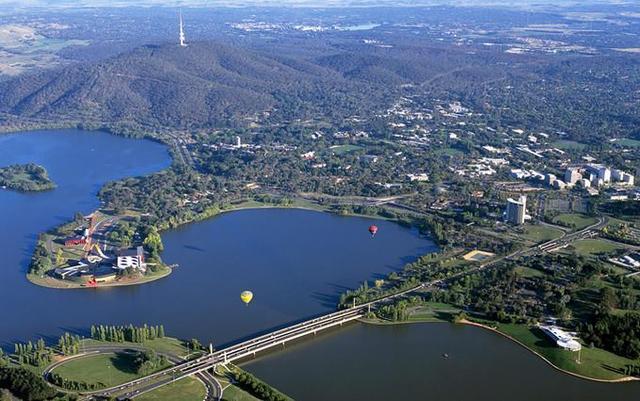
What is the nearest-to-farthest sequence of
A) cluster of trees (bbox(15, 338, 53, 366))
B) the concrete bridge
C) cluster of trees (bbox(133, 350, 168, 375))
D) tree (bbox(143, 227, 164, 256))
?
1. the concrete bridge
2. cluster of trees (bbox(133, 350, 168, 375))
3. cluster of trees (bbox(15, 338, 53, 366))
4. tree (bbox(143, 227, 164, 256))

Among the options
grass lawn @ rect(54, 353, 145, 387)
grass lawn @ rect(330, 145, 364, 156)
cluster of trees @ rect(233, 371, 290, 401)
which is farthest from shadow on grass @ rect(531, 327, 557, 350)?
grass lawn @ rect(330, 145, 364, 156)

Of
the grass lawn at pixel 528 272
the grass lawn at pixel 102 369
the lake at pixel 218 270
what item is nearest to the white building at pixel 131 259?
the lake at pixel 218 270

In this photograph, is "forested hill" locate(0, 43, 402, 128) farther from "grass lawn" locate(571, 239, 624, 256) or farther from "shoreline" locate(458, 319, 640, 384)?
"shoreline" locate(458, 319, 640, 384)

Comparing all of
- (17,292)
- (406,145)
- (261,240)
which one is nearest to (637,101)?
(406,145)

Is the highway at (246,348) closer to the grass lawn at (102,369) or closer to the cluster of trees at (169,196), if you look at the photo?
the grass lawn at (102,369)

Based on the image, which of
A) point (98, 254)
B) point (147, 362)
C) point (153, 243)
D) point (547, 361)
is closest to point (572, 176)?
point (547, 361)

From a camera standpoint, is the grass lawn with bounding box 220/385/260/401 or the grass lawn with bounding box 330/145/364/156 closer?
the grass lawn with bounding box 220/385/260/401

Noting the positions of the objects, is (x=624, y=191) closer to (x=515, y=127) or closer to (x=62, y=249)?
(x=515, y=127)
